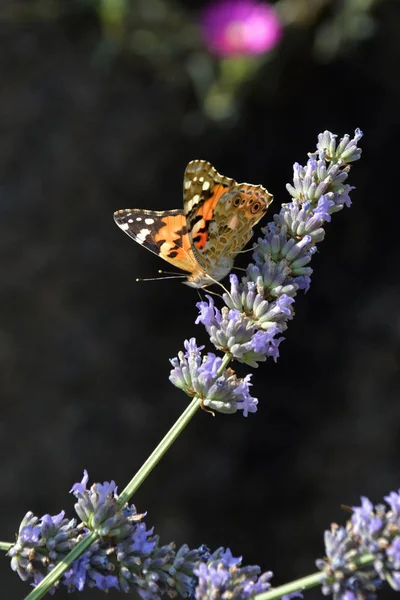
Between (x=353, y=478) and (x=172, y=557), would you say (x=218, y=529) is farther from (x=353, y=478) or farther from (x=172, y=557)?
(x=172, y=557)

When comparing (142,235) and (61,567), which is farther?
(142,235)

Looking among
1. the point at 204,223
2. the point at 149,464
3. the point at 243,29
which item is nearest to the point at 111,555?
the point at 149,464

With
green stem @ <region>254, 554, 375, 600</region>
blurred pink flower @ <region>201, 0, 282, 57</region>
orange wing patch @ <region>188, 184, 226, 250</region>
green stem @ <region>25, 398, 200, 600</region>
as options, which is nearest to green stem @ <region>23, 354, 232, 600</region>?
green stem @ <region>25, 398, 200, 600</region>

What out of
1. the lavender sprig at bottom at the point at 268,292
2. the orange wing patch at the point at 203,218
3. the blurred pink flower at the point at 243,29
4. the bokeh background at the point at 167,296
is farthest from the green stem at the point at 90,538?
the blurred pink flower at the point at 243,29

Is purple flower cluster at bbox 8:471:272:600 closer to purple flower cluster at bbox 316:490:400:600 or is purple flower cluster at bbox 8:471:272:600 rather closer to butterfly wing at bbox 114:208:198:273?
purple flower cluster at bbox 316:490:400:600

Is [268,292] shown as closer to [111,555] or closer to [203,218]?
[203,218]

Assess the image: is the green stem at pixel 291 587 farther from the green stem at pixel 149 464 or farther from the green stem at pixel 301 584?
the green stem at pixel 149 464
